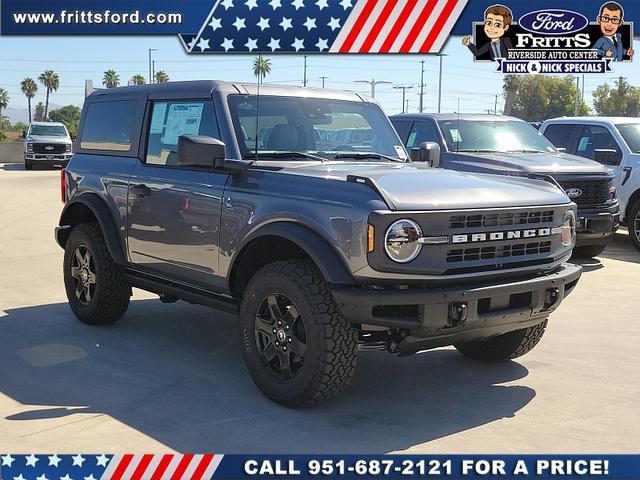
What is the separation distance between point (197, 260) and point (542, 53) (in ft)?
47.7

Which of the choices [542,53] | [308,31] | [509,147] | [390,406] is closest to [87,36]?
[308,31]

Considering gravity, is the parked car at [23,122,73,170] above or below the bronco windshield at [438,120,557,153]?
below

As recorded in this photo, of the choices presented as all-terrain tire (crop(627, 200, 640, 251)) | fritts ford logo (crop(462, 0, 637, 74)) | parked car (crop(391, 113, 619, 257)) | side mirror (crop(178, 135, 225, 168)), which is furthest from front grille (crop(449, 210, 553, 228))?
fritts ford logo (crop(462, 0, 637, 74))

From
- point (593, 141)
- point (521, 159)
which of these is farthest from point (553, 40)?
point (521, 159)

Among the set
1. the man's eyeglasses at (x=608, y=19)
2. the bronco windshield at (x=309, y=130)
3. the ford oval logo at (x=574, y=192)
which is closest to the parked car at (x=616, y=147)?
the ford oval logo at (x=574, y=192)

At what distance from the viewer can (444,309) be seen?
4.46 metres

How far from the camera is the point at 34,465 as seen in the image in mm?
3670

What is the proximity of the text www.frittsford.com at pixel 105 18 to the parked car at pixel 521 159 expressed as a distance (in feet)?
31.1

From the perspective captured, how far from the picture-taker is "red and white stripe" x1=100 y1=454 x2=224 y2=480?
364 cm

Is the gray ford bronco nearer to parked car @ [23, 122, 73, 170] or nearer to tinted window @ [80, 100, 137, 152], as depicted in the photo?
tinted window @ [80, 100, 137, 152]

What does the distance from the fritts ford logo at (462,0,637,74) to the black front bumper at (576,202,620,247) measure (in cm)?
789

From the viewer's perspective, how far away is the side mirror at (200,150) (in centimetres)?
519

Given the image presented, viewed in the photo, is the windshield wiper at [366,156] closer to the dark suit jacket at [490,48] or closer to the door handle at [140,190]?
the door handle at [140,190]

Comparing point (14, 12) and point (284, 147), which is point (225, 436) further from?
point (14, 12)
